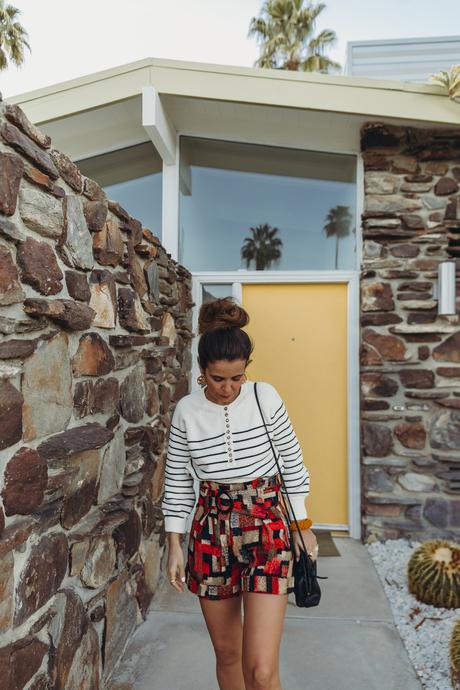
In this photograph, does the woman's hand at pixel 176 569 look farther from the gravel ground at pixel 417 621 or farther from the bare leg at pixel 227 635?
the gravel ground at pixel 417 621

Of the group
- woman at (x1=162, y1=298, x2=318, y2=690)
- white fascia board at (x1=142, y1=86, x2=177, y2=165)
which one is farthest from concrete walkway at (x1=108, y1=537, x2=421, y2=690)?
white fascia board at (x1=142, y1=86, x2=177, y2=165)

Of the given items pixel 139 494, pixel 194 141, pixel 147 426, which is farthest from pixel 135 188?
pixel 139 494

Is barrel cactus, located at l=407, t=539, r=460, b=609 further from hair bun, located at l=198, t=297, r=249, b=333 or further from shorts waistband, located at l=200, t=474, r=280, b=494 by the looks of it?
hair bun, located at l=198, t=297, r=249, b=333

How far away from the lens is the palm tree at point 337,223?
431cm

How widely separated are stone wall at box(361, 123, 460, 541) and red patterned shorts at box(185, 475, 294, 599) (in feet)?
7.96

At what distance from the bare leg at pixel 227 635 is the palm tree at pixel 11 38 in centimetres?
1140

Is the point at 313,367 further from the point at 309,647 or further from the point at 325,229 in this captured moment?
the point at 309,647

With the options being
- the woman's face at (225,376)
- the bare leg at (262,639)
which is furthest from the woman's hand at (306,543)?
the woman's face at (225,376)

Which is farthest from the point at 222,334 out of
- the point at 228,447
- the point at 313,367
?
the point at 313,367

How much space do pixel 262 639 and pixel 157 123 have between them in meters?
3.41

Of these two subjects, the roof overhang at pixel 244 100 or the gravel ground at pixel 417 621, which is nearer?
the gravel ground at pixel 417 621

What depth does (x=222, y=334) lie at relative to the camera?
180 centimetres

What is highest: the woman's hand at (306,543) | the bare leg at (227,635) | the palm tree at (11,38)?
the palm tree at (11,38)

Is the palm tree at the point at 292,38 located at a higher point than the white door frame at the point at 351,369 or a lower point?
higher
